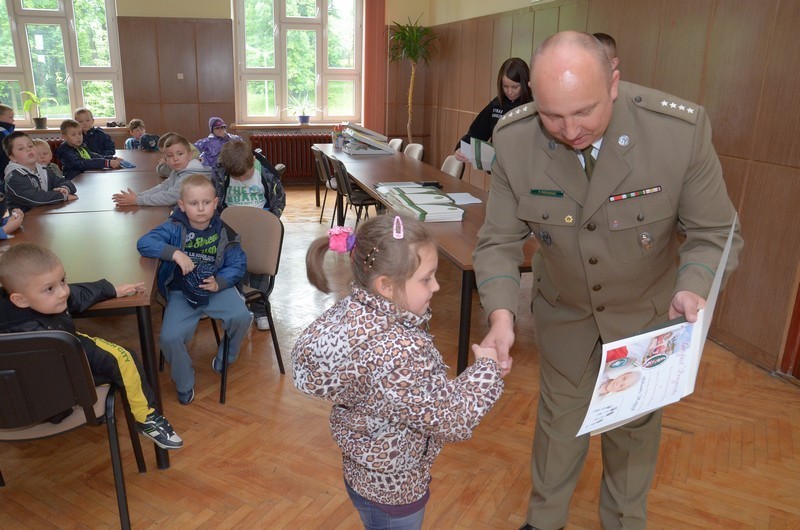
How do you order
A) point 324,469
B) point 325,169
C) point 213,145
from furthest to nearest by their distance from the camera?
point 325,169 < point 213,145 < point 324,469

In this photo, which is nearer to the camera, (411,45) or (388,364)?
(388,364)

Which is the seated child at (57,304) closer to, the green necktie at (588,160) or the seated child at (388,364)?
the seated child at (388,364)

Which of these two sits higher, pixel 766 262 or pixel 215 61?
pixel 215 61

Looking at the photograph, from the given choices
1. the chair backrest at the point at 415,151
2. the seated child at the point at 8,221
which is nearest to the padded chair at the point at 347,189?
the chair backrest at the point at 415,151

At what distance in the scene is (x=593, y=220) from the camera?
5.72 feet

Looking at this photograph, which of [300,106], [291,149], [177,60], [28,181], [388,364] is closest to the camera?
[388,364]

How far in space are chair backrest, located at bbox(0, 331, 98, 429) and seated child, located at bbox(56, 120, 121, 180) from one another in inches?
158

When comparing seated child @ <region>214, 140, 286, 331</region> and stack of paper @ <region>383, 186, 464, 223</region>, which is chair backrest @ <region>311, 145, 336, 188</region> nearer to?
seated child @ <region>214, 140, 286, 331</region>

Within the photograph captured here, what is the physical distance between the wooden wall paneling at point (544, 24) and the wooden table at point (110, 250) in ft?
13.9

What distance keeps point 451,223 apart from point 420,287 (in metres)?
2.30

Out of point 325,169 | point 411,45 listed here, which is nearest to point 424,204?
point 325,169

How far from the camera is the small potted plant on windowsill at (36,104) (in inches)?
333

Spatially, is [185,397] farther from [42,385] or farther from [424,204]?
[424,204]

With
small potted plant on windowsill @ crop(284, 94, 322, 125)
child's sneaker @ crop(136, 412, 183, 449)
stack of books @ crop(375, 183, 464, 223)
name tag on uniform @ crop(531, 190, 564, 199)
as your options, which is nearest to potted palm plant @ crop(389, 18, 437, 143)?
small potted plant on windowsill @ crop(284, 94, 322, 125)
